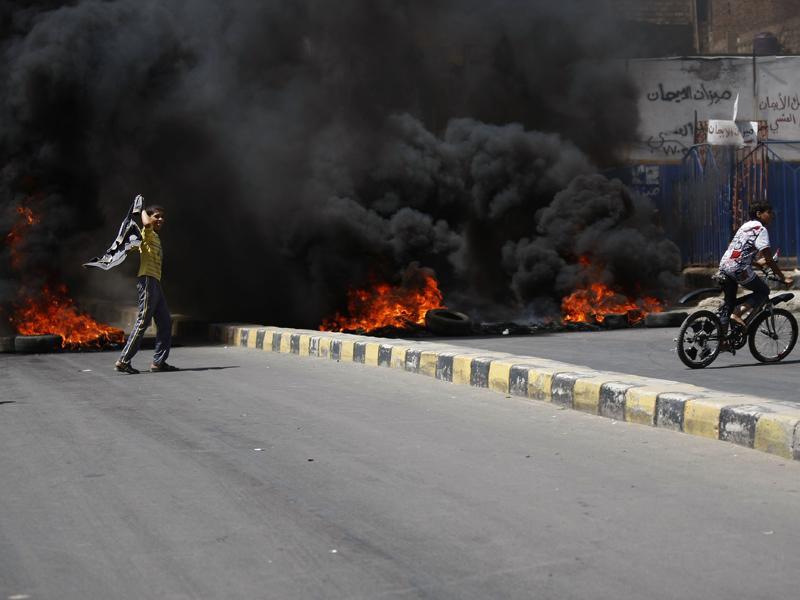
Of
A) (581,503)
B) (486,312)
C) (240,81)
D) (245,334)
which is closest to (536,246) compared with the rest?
(486,312)

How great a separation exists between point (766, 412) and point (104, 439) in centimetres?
339

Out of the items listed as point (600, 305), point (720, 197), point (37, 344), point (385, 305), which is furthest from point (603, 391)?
point (720, 197)

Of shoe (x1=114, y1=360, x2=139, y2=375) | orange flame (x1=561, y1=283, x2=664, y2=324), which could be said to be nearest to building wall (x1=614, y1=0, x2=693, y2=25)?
orange flame (x1=561, y1=283, x2=664, y2=324)

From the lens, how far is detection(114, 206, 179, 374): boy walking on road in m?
9.69

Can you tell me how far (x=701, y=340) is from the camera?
29.7ft

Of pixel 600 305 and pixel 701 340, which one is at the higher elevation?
pixel 600 305

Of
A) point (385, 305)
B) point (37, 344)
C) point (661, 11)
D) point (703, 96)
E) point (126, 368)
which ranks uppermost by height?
point (661, 11)

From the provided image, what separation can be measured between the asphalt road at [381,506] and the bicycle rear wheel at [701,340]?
2.28 meters

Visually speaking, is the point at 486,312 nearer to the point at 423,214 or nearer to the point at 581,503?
the point at 423,214

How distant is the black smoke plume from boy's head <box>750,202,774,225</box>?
30.1ft

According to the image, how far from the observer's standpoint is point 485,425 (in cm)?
636

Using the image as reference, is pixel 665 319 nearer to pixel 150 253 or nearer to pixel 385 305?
pixel 385 305

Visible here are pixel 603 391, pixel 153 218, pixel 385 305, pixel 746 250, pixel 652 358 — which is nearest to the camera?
pixel 603 391

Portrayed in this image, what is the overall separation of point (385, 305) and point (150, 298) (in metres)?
7.74
